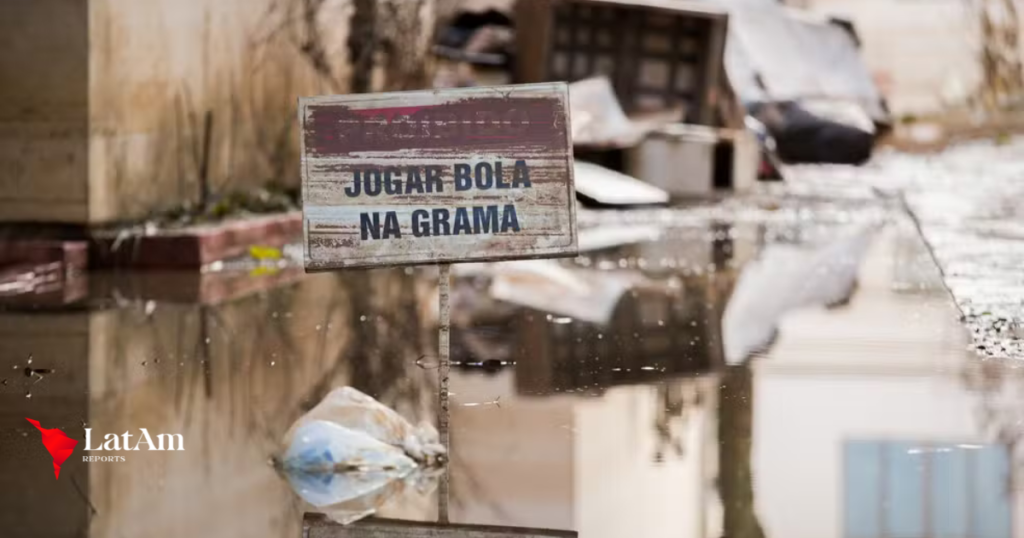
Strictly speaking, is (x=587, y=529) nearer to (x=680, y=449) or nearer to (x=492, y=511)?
(x=492, y=511)

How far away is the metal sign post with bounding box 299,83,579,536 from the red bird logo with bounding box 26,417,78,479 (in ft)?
2.69

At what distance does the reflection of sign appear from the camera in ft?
12.4

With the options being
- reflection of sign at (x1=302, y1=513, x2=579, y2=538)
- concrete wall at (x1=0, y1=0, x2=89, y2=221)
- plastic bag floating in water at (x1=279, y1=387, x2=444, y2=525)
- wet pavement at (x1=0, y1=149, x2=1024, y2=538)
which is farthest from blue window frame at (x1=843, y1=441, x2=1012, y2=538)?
concrete wall at (x1=0, y1=0, x2=89, y2=221)

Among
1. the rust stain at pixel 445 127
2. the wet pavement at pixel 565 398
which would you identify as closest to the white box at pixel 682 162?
the wet pavement at pixel 565 398

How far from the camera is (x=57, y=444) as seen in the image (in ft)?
15.7

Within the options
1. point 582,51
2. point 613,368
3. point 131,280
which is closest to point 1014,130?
point 582,51

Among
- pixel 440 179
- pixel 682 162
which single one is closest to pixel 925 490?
pixel 440 179

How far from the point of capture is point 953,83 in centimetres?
3044

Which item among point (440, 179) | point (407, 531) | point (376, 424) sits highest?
point (440, 179)

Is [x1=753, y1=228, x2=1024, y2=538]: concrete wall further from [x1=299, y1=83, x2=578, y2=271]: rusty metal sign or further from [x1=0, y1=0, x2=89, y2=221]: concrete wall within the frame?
[x1=0, y1=0, x2=89, y2=221]: concrete wall

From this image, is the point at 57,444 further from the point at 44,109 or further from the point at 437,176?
the point at 44,109

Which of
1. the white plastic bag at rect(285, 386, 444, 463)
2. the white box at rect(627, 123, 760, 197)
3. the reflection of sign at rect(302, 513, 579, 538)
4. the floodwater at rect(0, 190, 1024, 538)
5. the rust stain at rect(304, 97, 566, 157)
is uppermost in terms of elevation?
the rust stain at rect(304, 97, 566, 157)

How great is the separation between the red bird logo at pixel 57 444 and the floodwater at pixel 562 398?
0.04 metres

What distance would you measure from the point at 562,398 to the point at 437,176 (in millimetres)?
1005
